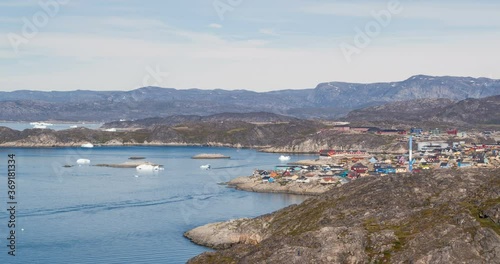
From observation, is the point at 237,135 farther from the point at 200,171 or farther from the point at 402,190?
the point at 402,190

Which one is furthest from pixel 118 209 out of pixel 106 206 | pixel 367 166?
pixel 367 166

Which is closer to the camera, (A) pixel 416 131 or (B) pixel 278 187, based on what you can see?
(B) pixel 278 187

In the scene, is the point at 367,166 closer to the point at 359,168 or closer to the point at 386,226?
the point at 359,168

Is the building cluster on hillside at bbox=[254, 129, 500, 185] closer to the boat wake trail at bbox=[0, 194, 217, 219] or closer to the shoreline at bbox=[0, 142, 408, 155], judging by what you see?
the boat wake trail at bbox=[0, 194, 217, 219]

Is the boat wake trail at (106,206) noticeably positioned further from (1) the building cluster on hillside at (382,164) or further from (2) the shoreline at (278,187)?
(1) the building cluster on hillside at (382,164)

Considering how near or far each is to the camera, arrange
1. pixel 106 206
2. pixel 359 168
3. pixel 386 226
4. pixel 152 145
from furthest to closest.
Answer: pixel 152 145 < pixel 359 168 < pixel 106 206 < pixel 386 226

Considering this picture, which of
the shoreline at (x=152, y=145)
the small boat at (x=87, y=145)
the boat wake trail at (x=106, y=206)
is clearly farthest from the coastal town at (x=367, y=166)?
the small boat at (x=87, y=145)
